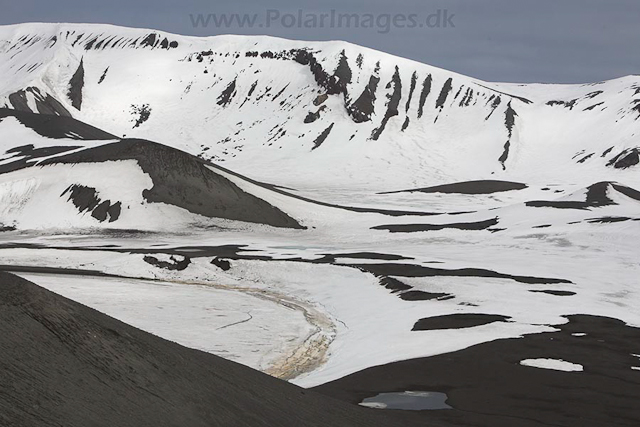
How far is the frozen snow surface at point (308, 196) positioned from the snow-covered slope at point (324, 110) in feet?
1.63

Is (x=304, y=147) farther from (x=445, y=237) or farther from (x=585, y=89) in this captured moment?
(x=445, y=237)

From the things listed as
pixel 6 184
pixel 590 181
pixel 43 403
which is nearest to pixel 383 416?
pixel 43 403

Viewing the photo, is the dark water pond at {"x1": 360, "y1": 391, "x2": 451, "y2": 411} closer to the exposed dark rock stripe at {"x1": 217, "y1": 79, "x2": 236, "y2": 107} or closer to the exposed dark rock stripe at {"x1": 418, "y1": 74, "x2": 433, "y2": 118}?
the exposed dark rock stripe at {"x1": 418, "y1": 74, "x2": 433, "y2": 118}

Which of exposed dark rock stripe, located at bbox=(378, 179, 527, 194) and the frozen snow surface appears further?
exposed dark rock stripe, located at bbox=(378, 179, 527, 194)

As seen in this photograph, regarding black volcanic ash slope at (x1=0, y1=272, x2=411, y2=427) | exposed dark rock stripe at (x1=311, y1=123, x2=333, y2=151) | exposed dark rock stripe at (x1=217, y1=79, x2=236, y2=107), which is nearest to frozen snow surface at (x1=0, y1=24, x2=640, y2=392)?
exposed dark rock stripe at (x1=217, y1=79, x2=236, y2=107)

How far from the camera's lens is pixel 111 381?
403 inches

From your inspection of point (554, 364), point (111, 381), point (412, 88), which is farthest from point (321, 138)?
point (111, 381)

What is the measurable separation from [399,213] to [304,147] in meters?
60.0

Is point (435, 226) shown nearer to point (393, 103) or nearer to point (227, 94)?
point (393, 103)

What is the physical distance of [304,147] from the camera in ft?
445

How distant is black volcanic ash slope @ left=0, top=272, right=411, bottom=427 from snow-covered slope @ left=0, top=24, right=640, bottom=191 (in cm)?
10226

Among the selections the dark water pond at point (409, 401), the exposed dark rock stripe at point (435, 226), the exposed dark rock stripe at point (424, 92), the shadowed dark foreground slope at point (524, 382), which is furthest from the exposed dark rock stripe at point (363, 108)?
the dark water pond at point (409, 401)

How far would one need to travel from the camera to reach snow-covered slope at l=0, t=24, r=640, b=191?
412ft

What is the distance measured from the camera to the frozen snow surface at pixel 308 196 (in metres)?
28.5
